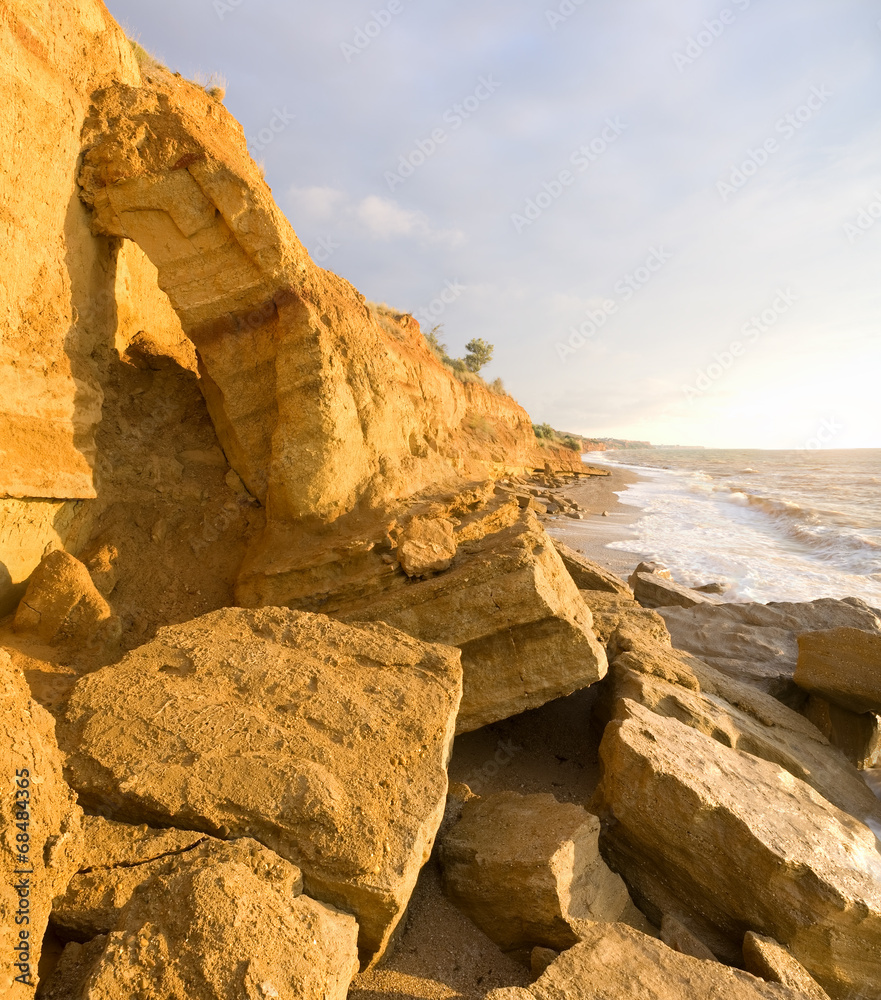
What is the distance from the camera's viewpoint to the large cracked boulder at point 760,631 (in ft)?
19.6

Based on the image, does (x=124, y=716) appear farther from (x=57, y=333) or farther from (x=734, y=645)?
(x=734, y=645)

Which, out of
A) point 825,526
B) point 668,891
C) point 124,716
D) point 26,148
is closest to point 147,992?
point 124,716

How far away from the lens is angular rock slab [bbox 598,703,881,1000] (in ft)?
9.02

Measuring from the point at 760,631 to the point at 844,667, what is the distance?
191 cm

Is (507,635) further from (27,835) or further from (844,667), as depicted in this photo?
(844,667)

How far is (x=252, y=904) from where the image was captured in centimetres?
190

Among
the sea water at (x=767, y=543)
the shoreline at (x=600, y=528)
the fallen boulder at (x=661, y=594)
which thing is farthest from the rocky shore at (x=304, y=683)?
the shoreline at (x=600, y=528)

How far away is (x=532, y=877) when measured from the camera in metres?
2.62

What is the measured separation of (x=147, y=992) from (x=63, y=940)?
759 millimetres

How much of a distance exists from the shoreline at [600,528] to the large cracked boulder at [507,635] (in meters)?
7.07

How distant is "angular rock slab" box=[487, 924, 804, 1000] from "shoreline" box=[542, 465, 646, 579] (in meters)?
8.53

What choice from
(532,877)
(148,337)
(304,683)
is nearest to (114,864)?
(304,683)

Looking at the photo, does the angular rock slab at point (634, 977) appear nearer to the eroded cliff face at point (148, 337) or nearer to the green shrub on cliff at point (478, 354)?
the eroded cliff face at point (148, 337)

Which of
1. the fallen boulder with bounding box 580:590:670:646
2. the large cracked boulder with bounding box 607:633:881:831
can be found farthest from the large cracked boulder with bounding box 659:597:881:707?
the fallen boulder with bounding box 580:590:670:646
